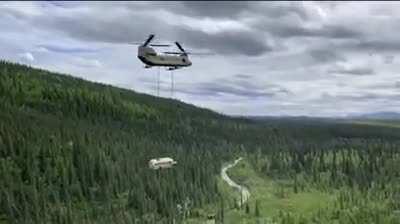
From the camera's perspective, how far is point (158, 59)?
342ft

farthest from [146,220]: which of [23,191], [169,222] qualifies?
[23,191]

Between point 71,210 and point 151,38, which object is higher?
point 151,38

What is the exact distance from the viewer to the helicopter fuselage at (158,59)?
104 meters

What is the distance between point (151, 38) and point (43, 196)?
11369 cm

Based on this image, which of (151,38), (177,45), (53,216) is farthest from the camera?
(53,216)

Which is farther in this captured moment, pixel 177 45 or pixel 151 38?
pixel 177 45

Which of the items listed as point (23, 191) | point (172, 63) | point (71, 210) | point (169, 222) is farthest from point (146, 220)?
point (172, 63)

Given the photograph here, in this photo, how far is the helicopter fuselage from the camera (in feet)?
341

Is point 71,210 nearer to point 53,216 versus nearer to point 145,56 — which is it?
point 53,216

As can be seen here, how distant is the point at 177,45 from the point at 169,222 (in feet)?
339

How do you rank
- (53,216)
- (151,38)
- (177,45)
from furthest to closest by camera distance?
(53,216) < (177,45) < (151,38)

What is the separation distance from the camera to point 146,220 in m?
197

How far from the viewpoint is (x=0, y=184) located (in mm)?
199750

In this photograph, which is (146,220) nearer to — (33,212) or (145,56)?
(33,212)
